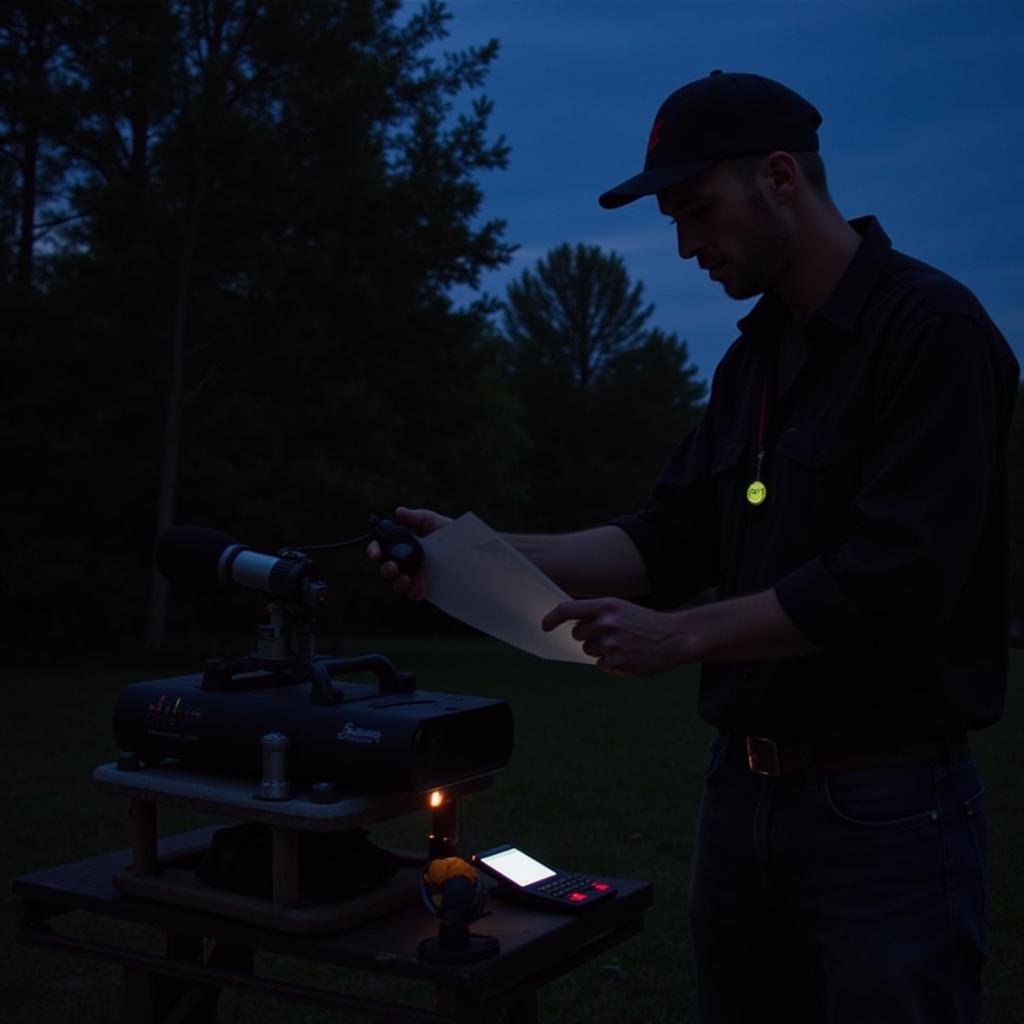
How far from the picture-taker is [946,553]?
2064mm

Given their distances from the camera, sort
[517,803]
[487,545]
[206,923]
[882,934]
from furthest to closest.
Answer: [517,803]
[206,923]
[487,545]
[882,934]

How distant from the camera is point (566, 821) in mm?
8219

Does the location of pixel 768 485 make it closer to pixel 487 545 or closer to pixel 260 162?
pixel 487 545

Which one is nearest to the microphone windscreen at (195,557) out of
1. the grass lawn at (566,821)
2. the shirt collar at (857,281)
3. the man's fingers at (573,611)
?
the man's fingers at (573,611)

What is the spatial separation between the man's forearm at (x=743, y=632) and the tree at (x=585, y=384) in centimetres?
4608

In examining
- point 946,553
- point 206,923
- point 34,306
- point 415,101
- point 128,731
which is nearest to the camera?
point 946,553

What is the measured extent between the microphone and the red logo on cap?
1.13 m

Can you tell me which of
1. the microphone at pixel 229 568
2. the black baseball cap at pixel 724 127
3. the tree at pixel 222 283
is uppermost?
the tree at pixel 222 283

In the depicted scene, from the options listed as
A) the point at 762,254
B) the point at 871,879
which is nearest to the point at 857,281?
the point at 762,254

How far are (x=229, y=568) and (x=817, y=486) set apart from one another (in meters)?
1.29

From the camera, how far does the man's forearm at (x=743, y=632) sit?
2.14 metres

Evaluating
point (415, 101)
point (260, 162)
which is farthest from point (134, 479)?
point (415, 101)

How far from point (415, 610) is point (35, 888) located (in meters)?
37.2

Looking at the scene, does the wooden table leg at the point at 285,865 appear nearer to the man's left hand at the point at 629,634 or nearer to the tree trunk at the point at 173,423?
the man's left hand at the point at 629,634
